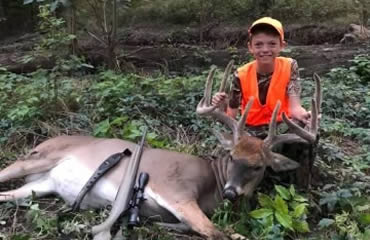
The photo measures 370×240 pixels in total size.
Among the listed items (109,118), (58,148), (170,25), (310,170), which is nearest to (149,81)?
(109,118)

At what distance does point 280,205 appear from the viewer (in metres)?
4.50

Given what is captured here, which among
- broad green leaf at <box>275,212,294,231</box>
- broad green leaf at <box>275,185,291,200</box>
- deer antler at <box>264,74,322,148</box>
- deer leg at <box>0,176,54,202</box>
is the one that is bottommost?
deer leg at <box>0,176,54,202</box>

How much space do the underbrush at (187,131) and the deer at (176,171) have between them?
0.62 feet

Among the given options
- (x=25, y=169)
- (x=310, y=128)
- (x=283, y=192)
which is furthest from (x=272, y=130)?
(x=25, y=169)

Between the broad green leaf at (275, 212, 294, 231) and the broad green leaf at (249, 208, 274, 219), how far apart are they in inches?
2.2

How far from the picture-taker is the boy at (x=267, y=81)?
504cm

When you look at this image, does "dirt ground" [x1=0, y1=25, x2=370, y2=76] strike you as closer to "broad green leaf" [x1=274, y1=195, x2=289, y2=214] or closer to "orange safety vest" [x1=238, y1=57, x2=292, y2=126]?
"orange safety vest" [x1=238, y1=57, x2=292, y2=126]

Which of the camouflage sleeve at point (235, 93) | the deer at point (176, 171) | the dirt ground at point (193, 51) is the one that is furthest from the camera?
the dirt ground at point (193, 51)

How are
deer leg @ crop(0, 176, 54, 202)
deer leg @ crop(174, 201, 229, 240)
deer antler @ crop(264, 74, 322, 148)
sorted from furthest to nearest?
1. deer leg @ crop(0, 176, 54, 202)
2. deer antler @ crop(264, 74, 322, 148)
3. deer leg @ crop(174, 201, 229, 240)

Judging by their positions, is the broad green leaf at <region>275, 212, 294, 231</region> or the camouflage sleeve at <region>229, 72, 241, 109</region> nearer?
the broad green leaf at <region>275, 212, 294, 231</region>

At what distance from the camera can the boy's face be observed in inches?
199

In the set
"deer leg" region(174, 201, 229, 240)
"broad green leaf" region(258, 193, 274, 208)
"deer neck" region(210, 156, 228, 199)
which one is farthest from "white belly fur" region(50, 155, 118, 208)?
"broad green leaf" region(258, 193, 274, 208)

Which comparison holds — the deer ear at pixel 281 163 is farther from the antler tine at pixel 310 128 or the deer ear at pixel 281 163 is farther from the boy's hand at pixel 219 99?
the boy's hand at pixel 219 99

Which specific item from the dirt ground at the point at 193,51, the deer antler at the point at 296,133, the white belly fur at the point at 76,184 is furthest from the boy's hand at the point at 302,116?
the dirt ground at the point at 193,51
